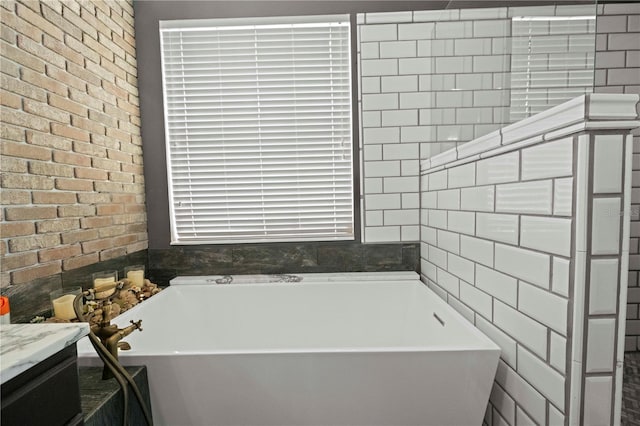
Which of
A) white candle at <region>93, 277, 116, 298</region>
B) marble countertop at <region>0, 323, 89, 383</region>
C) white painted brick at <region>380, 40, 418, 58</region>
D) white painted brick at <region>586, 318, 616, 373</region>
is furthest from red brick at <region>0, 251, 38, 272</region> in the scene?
white painted brick at <region>380, 40, 418, 58</region>

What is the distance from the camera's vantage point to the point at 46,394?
1.87ft

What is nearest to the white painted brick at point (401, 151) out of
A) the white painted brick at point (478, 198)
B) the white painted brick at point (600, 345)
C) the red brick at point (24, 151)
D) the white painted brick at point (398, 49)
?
the white painted brick at point (398, 49)

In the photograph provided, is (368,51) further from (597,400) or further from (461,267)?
(597,400)

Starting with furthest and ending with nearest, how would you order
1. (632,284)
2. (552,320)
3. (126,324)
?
(632,284) → (126,324) → (552,320)

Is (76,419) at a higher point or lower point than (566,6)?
lower

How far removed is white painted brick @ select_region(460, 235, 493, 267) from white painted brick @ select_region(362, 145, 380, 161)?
2.77ft

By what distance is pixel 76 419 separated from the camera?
2.10ft

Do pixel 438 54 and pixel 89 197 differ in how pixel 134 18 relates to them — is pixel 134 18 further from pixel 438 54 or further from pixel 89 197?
pixel 438 54

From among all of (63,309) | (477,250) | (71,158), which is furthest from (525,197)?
(71,158)

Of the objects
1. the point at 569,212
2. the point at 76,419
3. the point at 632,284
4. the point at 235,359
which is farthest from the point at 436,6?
the point at 76,419

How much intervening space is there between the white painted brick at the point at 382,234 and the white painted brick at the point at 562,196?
4.02 ft

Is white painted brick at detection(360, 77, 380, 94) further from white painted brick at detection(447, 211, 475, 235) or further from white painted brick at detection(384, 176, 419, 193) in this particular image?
white painted brick at detection(447, 211, 475, 235)

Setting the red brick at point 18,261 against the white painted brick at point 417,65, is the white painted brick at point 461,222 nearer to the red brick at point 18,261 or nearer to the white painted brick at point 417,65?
the white painted brick at point 417,65

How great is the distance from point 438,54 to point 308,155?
41.2 inches
